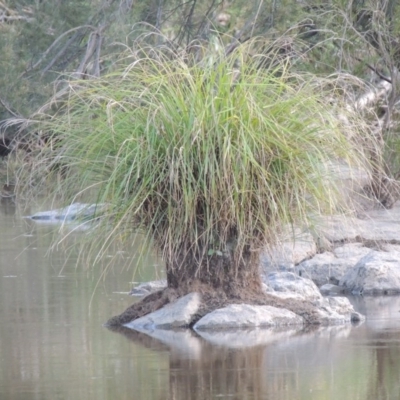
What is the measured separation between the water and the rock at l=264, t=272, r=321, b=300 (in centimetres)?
45

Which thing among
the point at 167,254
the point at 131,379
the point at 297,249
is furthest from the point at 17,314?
the point at 297,249

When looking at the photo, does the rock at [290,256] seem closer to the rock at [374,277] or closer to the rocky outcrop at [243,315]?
the rock at [374,277]

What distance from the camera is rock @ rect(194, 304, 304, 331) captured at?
29.1 feet

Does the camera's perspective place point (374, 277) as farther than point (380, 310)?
Yes

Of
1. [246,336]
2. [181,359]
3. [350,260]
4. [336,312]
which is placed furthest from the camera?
[350,260]

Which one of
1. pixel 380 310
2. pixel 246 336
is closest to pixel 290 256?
pixel 380 310

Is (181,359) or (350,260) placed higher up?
(350,260)

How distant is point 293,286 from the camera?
1052cm

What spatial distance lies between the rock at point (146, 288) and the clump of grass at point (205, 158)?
1.79 metres

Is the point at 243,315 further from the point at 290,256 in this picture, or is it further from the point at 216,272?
the point at 290,256

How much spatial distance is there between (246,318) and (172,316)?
0.57 metres

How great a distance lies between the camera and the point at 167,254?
29.9 ft

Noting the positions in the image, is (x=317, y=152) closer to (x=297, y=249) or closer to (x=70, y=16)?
(x=297, y=249)

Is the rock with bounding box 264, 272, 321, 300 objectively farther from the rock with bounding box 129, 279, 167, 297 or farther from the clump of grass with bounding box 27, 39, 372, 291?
the clump of grass with bounding box 27, 39, 372, 291
